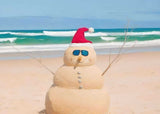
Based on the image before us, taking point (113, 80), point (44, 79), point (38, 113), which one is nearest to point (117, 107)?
point (38, 113)

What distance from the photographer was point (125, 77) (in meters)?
10.4

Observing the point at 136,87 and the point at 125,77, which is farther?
the point at 125,77

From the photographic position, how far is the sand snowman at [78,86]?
184 inches

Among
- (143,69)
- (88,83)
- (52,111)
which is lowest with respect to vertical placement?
(143,69)

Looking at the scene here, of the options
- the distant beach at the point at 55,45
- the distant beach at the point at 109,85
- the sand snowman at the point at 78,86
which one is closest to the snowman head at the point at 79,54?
the sand snowman at the point at 78,86

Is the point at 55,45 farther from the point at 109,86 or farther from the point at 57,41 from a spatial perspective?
the point at 109,86

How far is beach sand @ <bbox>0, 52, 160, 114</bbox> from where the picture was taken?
688 centimetres

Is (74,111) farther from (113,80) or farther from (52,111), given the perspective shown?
(113,80)

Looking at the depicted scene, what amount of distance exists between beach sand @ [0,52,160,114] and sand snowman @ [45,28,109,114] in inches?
66.7

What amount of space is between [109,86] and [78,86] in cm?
447

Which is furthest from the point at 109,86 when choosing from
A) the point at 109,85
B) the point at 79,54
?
the point at 79,54

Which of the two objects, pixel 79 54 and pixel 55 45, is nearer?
pixel 79 54

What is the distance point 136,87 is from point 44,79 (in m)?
3.23

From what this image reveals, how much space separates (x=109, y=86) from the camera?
9.04m
